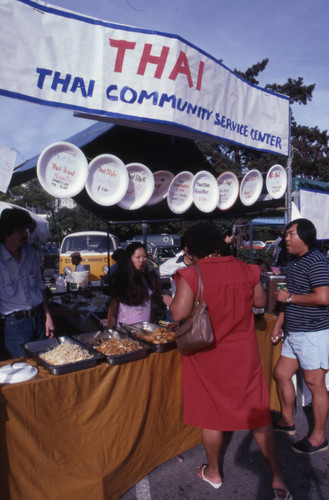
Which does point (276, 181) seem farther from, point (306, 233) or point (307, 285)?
point (307, 285)

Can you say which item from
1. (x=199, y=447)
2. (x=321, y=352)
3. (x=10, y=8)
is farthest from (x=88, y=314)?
(x=10, y=8)

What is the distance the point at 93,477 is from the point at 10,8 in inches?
131

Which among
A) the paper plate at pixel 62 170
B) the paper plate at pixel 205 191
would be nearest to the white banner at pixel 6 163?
the paper plate at pixel 62 170

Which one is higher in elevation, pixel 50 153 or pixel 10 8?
pixel 10 8

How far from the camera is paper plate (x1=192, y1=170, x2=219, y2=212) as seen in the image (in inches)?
154

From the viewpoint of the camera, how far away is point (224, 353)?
7.32 feet

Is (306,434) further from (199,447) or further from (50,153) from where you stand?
(50,153)

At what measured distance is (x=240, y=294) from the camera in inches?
87.7

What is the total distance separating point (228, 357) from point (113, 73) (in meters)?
2.57

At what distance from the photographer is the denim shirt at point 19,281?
9.27ft

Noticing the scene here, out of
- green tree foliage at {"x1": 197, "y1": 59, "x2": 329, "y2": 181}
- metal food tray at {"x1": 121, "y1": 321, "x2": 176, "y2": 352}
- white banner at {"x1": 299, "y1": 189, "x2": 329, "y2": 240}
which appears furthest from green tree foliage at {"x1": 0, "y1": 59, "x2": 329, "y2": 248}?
metal food tray at {"x1": 121, "y1": 321, "x2": 176, "y2": 352}

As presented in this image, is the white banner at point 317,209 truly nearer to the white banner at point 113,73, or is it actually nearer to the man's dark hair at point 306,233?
the white banner at point 113,73

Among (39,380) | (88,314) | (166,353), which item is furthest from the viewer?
(88,314)

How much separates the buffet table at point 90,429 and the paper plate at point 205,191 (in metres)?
1.82
